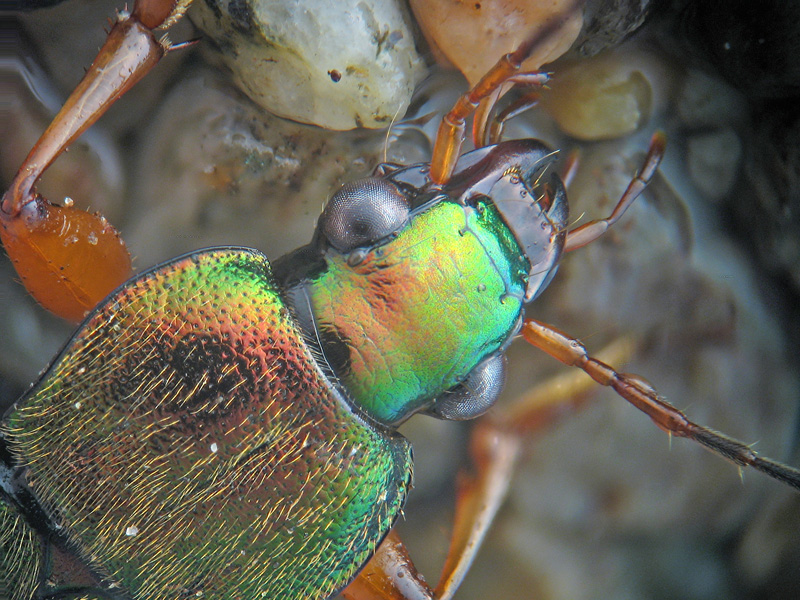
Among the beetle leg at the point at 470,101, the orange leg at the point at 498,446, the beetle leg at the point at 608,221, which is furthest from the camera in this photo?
the orange leg at the point at 498,446

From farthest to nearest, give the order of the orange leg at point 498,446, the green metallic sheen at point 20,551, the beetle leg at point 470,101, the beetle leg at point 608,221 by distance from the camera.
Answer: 1. the orange leg at point 498,446
2. the beetle leg at point 608,221
3. the green metallic sheen at point 20,551
4. the beetle leg at point 470,101

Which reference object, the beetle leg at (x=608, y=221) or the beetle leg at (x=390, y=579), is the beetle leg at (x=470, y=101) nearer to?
the beetle leg at (x=608, y=221)

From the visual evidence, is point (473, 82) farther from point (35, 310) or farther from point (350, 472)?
point (35, 310)

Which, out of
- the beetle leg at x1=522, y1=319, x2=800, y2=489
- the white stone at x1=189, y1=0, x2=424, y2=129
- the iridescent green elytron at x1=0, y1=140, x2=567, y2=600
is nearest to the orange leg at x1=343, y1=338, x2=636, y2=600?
the beetle leg at x1=522, y1=319, x2=800, y2=489

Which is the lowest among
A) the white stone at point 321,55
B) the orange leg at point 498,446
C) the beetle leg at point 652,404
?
the orange leg at point 498,446

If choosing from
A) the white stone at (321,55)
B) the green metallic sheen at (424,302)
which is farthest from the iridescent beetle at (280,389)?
the white stone at (321,55)

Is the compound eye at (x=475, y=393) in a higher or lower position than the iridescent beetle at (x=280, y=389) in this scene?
lower

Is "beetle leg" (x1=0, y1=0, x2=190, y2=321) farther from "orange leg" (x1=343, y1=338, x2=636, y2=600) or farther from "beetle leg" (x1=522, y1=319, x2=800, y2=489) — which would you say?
"orange leg" (x1=343, y1=338, x2=636, y2=600)

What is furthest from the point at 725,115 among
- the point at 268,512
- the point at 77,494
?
the point at 77,494
